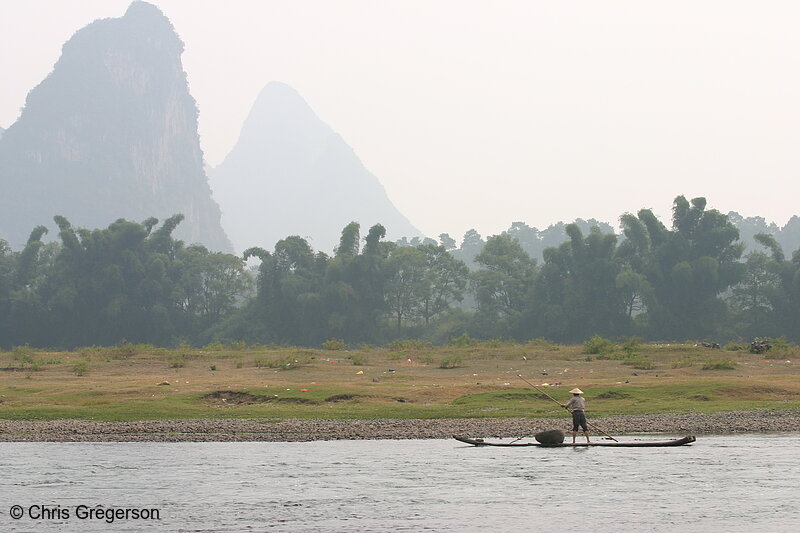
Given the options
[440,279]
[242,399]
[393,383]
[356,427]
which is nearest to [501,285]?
[440,279]

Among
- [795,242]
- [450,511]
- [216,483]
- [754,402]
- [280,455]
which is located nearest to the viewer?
[450,511]

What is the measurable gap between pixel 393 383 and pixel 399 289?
6640 cm

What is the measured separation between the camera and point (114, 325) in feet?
371

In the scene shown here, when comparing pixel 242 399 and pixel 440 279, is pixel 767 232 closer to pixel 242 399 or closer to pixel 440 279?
pixel 440 279

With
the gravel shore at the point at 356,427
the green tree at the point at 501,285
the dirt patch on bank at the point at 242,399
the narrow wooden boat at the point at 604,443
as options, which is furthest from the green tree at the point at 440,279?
the narrow wooden boat at the point at 604,443

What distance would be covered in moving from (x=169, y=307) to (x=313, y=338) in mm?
20908

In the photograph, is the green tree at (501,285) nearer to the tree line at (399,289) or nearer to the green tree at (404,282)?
the tree line at (399,289)

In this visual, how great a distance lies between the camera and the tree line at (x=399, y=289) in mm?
99312

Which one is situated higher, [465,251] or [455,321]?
[465,251]

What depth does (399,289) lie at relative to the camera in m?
115

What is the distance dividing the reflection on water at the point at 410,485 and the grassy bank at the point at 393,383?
7.14 metres

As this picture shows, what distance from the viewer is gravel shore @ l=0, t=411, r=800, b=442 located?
34.2 m

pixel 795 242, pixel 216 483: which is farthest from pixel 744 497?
pixel 795 242

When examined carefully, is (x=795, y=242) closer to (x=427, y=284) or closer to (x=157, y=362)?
(x=427, y=284)
